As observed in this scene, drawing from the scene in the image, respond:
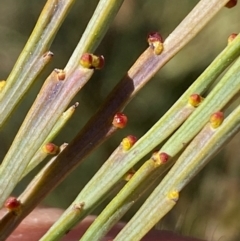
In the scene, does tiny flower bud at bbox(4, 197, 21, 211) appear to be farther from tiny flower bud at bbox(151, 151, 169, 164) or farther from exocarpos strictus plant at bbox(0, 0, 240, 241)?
tiny flower bud at bbox(151, 151, 169, 164)

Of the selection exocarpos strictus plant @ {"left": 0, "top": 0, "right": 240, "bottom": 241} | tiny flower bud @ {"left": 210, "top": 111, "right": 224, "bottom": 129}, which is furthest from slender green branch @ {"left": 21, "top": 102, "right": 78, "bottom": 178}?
tiny flower bud @ {"left": 210, "top": 111, "right": 224, "bottom": 129}

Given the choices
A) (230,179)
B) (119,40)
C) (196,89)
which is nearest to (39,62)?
(196,89)

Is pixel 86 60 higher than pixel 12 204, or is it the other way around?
pixel 86 60

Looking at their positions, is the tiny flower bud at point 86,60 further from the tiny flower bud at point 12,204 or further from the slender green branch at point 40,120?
the tiny flower bud at point 12,204

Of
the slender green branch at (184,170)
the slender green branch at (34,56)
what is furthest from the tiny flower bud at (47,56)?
the slender green branch at (184,170)

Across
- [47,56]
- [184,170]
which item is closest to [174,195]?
[184,170]

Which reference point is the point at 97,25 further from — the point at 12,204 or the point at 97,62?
the point at 12,204
